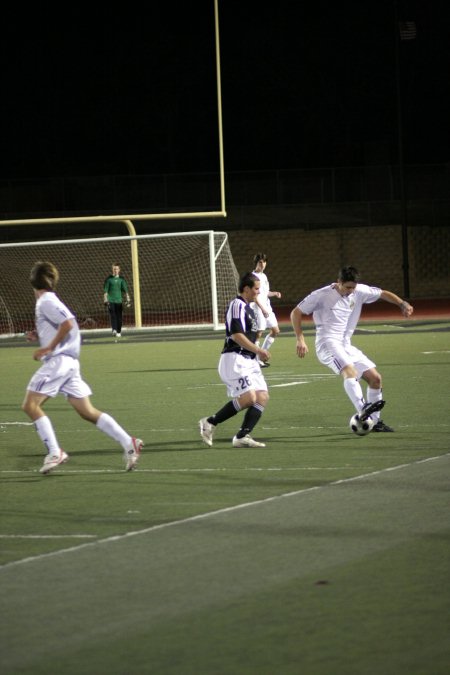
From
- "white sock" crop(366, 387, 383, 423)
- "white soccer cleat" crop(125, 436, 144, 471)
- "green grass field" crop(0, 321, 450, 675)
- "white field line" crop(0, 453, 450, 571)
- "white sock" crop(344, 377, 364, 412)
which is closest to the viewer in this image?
"green grass field" crop(0, 321, 450, 675)

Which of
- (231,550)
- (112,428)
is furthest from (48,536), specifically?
(112,428)

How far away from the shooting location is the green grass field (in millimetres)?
5527

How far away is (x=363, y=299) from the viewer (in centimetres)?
1394

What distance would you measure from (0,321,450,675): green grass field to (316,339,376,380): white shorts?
28.1 inches

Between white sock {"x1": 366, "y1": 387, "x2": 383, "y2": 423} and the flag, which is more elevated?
the flag

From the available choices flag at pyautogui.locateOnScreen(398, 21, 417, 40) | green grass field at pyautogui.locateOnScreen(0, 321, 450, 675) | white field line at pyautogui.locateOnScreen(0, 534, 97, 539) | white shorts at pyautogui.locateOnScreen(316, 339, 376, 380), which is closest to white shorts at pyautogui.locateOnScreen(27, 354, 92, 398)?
green grass field at pyautogui.locateOnScreen(0, 321, 450, 675)

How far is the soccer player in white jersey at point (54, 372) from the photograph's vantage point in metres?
10.7

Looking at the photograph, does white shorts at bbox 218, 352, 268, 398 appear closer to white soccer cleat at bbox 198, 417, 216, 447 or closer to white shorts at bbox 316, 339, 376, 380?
white soccer cleat at bbox 198, 417, 216, 447

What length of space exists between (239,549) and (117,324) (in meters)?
26.2

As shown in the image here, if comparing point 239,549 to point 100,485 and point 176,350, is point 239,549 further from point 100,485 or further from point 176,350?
point 176,350

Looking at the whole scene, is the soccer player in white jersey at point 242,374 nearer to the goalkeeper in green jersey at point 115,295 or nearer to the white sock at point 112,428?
the white sock at point 112,428

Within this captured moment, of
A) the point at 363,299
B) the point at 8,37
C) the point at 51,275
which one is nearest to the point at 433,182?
the point at 8,37

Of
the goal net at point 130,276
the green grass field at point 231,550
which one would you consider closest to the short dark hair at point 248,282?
the green grass field at point 231,550

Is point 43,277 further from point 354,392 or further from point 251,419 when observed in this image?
point 354,392
